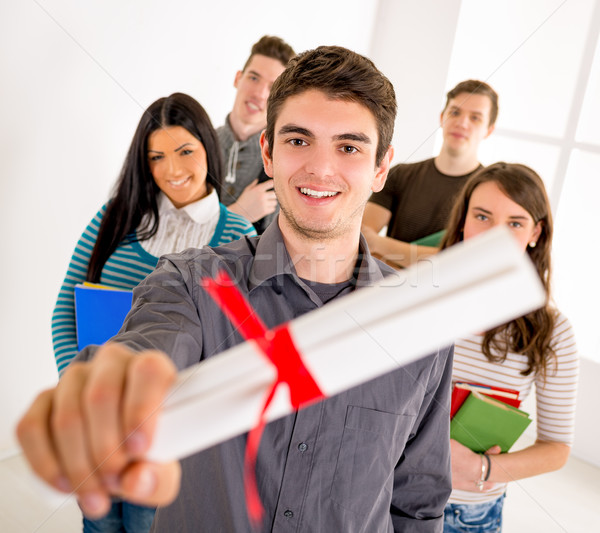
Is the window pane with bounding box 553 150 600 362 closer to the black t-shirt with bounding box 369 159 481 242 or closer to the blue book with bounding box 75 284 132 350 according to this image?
the black t-shirt with bounding box 369 159 481 242

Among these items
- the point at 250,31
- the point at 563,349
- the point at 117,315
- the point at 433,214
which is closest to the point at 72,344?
the point at 117,315

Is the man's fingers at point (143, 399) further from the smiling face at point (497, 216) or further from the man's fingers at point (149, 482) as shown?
the smiling face at point (497, 216)

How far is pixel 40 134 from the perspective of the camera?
2561 millimetres

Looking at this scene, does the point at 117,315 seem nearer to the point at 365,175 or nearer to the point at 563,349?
the point at 365,175

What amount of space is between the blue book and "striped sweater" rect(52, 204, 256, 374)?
144mm

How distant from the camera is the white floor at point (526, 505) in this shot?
86.3 inches

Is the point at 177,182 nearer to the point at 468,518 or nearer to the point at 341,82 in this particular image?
the point at 341,82

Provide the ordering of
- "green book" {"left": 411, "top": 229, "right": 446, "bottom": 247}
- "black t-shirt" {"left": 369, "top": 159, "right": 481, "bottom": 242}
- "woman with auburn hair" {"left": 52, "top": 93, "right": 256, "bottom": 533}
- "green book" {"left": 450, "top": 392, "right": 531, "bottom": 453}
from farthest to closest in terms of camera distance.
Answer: "black t-shirt" {"left": 369, "top": 159, "right": 481, "bottom": 242}, "green book" {"left": 411, "top": 229, "right": 446, "bottom": 247}, "woman with auburn hair" {"left": 52, "top": 93, "right": 256, "bottom": 533}, "green book" {"left": 450, "top": 392, "right": 531, "bottom": 453}

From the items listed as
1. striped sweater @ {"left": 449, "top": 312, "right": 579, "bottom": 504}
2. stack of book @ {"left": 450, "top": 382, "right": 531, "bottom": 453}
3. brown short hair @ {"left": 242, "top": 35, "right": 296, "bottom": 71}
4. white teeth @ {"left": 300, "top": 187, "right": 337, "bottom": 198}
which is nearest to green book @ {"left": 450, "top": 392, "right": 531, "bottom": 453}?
stack of book @ {"left": 450, "top": 382, "right": 531, "bottom": 453}

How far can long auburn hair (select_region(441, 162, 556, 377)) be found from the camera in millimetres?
1619

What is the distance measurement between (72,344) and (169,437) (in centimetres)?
154

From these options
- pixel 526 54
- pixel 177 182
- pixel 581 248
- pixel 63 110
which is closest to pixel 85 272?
pixel 177 182

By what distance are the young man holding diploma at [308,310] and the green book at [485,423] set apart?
1.02 feet

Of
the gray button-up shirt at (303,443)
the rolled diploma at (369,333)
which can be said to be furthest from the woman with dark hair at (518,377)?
the rolled diploma at (369,333)
